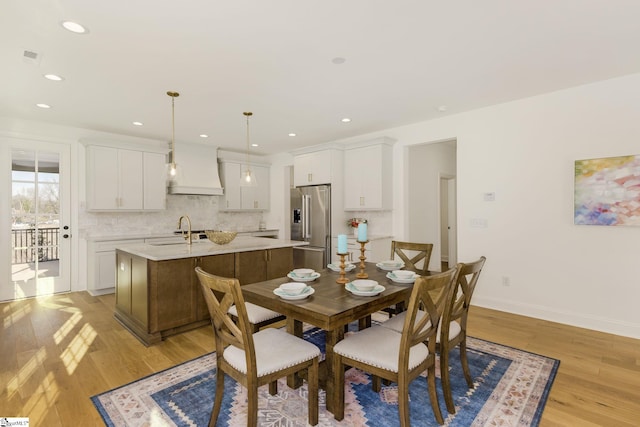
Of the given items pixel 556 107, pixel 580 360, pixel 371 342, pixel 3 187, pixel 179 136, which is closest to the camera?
pixel 371 342

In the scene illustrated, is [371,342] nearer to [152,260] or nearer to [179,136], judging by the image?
[152,260]

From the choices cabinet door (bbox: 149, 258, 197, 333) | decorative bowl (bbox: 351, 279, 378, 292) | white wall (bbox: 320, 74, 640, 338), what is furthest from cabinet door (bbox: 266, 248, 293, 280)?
white wall (bbox: 320, 74, 640, 338)

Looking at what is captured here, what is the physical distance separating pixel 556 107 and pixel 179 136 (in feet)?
17.5

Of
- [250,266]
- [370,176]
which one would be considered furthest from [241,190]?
[250,266]

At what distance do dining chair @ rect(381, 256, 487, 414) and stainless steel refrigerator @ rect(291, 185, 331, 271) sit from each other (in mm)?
3189

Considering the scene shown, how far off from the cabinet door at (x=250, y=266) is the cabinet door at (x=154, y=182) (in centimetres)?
258

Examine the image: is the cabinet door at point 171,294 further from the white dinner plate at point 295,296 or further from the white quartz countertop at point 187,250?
the white dinner plate at point 295,296

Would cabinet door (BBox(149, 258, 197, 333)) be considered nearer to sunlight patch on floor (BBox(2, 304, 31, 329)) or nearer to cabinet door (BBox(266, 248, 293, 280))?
cabinet door (BBox(266, 248, 293, 280))

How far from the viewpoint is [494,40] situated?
248 centimetres

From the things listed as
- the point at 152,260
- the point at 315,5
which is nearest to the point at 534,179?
the point at 315,5

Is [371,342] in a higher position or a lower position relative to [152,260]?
lower

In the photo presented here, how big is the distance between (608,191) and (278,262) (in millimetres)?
3637

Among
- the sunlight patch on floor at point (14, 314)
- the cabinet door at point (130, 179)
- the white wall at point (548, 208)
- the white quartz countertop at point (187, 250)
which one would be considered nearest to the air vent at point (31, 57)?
the white quartz countertop at point (187, 250)

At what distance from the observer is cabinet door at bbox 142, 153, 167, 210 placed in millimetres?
5309
